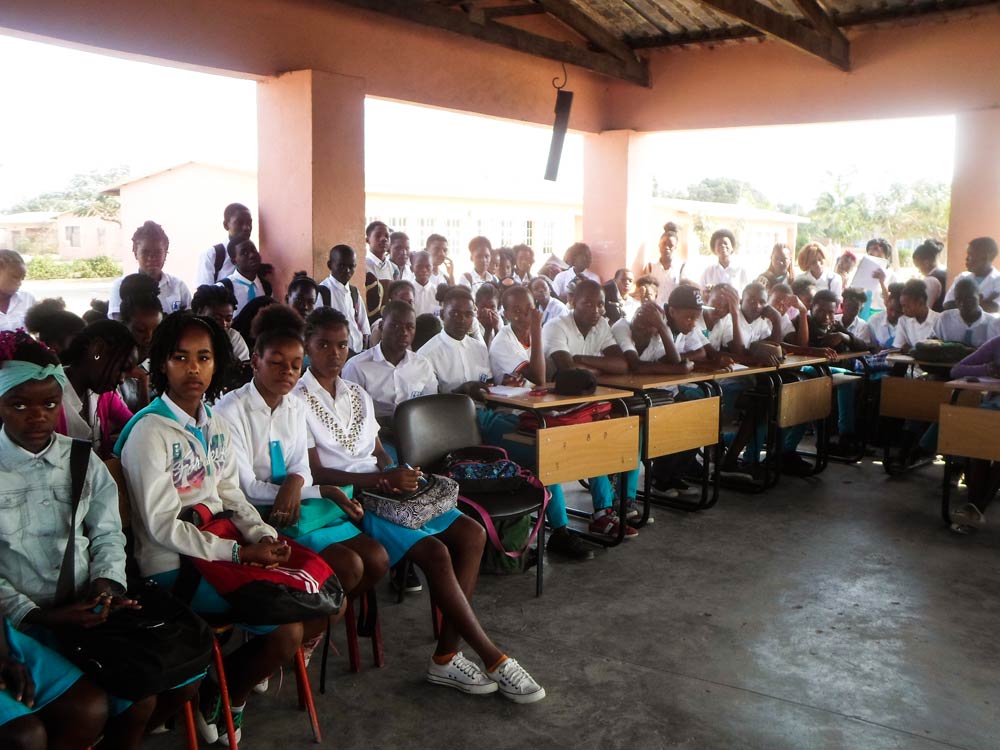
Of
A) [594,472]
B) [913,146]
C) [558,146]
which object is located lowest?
[594,472]

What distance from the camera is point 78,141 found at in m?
17.5

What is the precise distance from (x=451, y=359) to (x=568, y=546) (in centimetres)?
116

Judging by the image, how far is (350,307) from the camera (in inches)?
239

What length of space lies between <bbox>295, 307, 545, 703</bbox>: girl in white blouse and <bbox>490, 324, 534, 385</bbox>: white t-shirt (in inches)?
59.4

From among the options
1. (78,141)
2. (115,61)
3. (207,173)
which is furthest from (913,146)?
(115,61)

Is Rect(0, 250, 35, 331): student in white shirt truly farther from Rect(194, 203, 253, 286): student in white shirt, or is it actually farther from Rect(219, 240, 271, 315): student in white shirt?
Rect(219, 240, 271, 315): student in white shirt

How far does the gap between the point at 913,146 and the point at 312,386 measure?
31.3 metres

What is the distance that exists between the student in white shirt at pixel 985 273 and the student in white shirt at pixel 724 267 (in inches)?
74.7

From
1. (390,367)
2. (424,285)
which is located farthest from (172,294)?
(424,285)

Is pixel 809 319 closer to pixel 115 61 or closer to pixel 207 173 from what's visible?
pixel 115 61

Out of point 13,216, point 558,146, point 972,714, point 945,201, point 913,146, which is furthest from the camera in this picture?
point 945,201

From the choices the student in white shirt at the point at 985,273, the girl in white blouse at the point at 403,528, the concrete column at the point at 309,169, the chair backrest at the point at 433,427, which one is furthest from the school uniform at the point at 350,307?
the student in white shirt at the point at 985,273

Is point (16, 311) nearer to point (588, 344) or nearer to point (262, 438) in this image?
point (262, 438)

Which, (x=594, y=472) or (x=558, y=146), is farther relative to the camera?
(x=558, y=146)
